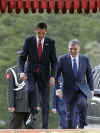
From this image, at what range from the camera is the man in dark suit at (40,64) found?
15227 millimetres

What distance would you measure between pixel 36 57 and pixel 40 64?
0.14m

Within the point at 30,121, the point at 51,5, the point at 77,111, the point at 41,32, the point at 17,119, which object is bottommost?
the point at 17,119

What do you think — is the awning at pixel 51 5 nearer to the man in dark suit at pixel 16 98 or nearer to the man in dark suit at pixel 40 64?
the man in dark suit at pixel 40 64

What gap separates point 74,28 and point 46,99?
73.6 ft

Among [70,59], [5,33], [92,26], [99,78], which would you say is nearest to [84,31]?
[92,26]

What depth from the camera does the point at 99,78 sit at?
1881 centimetres

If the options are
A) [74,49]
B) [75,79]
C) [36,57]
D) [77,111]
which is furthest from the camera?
[77,111]

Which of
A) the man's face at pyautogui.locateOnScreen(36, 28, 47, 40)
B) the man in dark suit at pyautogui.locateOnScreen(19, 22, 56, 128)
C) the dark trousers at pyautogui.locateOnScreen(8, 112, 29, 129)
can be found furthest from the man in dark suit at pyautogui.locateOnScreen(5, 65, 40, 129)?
the man's face at pyautogui.locateOnScreen(36, 28, 47, 40)

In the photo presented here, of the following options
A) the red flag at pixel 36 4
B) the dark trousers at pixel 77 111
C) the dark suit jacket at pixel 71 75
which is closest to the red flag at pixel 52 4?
the red flag at pixel 36 4

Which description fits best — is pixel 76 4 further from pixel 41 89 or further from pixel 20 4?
Result: pixel 41 89

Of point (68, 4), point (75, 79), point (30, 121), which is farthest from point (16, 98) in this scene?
point (68, 4)

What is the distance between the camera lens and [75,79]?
1575 centimetres

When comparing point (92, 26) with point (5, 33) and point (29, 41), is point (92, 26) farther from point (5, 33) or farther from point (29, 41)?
point (29, 41)

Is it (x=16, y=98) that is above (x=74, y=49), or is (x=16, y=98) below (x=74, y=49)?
below
